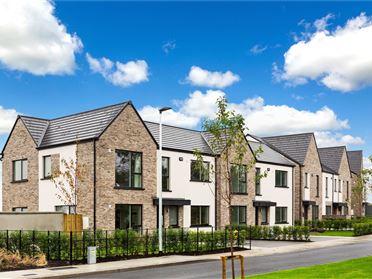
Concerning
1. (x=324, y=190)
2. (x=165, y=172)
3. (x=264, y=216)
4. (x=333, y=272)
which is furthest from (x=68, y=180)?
(x=324, y=190)

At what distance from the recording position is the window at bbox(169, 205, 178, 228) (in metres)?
35.0

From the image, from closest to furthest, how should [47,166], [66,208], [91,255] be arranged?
[91,255]
[66,208]
[47,166]

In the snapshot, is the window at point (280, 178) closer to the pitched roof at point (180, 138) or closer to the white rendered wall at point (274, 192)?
the white rendered wall at point (274, 192)

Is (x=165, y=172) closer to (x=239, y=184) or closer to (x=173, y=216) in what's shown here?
(x=173, y=216)

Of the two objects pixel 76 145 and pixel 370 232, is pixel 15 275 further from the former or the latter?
pixel 370 232

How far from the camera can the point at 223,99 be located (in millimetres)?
15461

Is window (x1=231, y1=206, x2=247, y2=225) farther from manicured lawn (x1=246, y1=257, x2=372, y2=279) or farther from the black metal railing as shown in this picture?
manicured lawn (x1=246, y1=257, x2=372, y2=279)

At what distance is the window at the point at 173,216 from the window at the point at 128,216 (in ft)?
10.6

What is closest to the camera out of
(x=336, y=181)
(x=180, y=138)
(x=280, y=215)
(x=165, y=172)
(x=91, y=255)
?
(x=91, y=255)

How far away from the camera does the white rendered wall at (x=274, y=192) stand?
4488 centimetres

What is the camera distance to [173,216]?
35.2 m

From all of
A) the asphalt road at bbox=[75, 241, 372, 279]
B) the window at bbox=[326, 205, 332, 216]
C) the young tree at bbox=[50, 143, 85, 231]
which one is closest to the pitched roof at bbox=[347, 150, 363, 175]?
the window at bbox=[326, 205, 332, 216]

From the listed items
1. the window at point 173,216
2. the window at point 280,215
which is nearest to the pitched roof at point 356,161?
the window at point 280,215

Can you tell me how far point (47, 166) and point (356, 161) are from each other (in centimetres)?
5259
